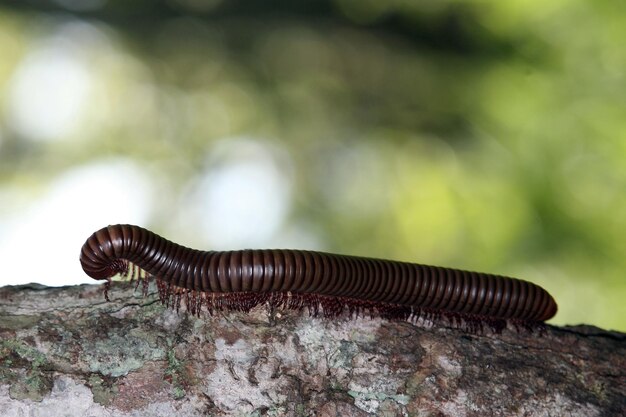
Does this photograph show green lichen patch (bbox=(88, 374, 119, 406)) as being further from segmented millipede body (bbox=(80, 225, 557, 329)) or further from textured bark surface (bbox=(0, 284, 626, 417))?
segmented millipede body (bbox=(80, 225, 557, 329))

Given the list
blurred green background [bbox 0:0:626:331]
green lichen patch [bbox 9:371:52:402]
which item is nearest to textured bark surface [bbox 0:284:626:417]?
green lichen patch [bbox 9:371:52:402]

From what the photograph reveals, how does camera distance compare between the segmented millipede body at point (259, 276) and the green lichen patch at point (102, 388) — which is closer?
the green lichen patch at point (102, 388)

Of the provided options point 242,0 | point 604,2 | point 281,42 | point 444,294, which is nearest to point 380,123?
point 281,42

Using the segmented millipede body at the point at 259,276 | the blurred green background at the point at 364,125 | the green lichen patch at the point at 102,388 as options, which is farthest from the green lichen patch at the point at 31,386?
the blurred green background at the point at 364,125

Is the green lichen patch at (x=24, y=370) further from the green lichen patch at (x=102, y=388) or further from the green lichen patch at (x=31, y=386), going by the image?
the green lichen patch at (x=102, y=388)

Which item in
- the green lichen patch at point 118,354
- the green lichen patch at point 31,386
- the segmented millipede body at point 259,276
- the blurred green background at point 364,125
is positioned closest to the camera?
the green lichen patch at point 31,386

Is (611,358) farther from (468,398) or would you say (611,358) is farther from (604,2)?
(604,2)

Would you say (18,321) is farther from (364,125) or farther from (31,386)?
(364,125)

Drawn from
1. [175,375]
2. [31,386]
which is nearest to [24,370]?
[31,386]
